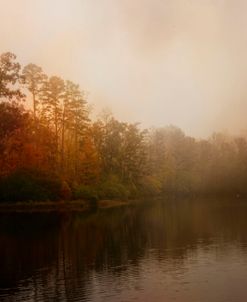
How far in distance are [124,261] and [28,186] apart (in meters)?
38.3

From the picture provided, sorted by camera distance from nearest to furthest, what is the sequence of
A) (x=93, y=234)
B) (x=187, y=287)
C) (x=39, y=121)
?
(x=187, y=287)
(x=93, y=234)
(x=39, y=121)

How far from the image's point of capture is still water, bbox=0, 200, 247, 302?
883 inches

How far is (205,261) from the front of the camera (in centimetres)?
2945

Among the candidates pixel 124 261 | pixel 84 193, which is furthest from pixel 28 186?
pixel 124 261

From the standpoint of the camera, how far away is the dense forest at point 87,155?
66125mm

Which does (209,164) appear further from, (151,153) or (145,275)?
(145,275)

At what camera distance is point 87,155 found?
85.1 meters

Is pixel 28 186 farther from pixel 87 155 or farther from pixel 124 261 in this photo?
pixel 124 261

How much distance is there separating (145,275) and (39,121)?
57.0 meters

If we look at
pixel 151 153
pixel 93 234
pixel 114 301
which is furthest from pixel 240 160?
pixel 114 301

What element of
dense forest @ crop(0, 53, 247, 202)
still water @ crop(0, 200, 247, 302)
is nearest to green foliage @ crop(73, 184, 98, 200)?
dense forest @ crop(0, 53, 247, 202)

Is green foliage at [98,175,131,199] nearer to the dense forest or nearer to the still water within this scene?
the dense forest

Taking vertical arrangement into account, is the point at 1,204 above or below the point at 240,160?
below

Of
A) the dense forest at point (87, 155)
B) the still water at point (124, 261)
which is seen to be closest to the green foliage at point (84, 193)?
the dense forest at point (87, 155)
